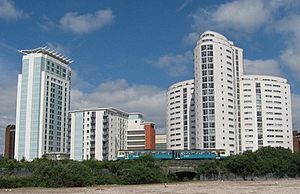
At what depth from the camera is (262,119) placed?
19400 cm

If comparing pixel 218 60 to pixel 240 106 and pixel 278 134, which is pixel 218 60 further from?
pixel 278 134

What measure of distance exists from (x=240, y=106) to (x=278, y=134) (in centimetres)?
1994

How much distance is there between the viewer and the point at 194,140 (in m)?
194

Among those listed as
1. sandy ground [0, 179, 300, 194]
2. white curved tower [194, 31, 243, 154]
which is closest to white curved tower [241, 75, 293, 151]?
white curved tower [194, 31, 243, 154]

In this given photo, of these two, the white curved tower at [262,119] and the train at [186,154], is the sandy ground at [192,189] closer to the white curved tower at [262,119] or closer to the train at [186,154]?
the train at [186,154]

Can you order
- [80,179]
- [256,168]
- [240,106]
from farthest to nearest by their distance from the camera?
1. [240,106]
2. [256,168]
3. [80,179]

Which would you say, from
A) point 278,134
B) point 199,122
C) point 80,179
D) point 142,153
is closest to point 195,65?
Answer: point 199,122

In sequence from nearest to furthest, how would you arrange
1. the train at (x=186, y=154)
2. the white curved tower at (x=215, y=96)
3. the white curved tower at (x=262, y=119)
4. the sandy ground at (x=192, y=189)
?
1. the sandy ground at (x=192, y=189)
2. the train at (x=186, y=154)
3. the white curved tower at (x=215, y=96)
4. the white curved tower at (x=262, y=119)

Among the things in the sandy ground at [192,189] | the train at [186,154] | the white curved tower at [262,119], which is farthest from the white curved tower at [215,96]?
the sandy ground at [192,189]

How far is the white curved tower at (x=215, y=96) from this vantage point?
181 m

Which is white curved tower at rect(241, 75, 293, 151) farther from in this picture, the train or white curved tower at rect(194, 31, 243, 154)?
the train

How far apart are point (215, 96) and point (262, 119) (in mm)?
25772

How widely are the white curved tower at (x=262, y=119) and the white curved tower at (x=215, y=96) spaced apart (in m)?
3.82

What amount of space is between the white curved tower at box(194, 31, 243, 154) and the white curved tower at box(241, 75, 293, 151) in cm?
382
